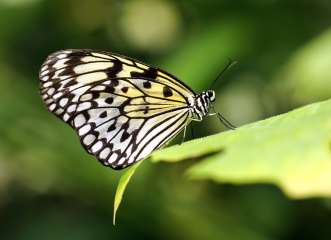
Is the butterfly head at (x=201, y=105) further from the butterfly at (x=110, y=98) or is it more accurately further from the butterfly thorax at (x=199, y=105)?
the butterfly at (x=110, y=98)

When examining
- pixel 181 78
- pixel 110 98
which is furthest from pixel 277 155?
pixel 181 78

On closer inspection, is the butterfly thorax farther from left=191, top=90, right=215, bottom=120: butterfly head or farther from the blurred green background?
the blurred green background

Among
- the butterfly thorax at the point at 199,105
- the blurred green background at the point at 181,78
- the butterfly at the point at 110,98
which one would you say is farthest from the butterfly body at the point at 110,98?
the blurred green background at the point at 181,78

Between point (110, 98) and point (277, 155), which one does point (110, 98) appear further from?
point (277, 155)

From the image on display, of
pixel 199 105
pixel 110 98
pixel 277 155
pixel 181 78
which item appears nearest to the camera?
pixel 277 155

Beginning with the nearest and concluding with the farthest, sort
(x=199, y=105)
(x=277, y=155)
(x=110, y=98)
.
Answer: (x=277, y=155) < (x=110, y=98) < (x=199, y=105)

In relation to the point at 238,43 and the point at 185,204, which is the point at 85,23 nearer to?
the point at 238,43

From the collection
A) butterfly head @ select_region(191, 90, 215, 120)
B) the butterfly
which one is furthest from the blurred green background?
the butterfly

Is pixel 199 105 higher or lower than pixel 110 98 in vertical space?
lower

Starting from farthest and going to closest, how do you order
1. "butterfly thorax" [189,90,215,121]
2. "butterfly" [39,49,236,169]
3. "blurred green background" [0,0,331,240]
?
"blurred green background" [0,0,331,240] < "butterfly thorax" [189,90,215,121] < "butterfly" [39,49,236,169]
